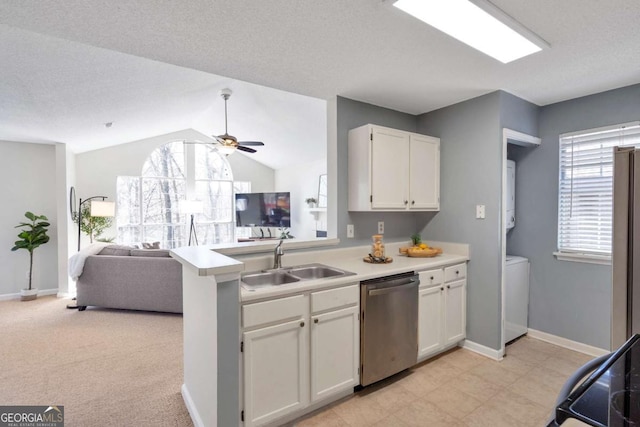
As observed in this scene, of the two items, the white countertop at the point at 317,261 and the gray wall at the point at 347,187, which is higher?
the gray wall at the point at 347,187

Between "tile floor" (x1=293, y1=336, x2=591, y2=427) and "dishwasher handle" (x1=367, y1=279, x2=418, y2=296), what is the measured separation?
75 centimetres

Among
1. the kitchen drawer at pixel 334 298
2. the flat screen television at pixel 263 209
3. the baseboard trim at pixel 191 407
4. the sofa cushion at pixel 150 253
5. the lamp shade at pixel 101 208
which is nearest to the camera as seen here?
the baseboard trim at pixel 191 407

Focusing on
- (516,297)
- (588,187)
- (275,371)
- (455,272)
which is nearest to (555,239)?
(588,187)

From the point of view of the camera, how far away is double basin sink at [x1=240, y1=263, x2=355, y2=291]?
216 centimetres

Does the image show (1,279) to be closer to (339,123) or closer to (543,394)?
(339,123)

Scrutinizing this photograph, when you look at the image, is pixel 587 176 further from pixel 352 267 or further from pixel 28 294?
pixel 28 294

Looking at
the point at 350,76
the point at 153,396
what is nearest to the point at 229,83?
the point at 350,76

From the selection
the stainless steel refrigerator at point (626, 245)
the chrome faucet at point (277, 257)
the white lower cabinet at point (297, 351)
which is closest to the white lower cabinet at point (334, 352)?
the white lower cabinet at point (297, 351)

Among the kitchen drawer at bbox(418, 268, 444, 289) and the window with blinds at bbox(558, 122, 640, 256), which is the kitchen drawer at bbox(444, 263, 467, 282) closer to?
the kitchen drawer at bbox(418, 268, 444, 289)

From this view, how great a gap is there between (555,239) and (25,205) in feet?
23.9

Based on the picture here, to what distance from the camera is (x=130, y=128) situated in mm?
5012

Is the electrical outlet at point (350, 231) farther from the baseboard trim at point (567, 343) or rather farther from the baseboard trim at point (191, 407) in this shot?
the baseboard trim at point (567, 343)

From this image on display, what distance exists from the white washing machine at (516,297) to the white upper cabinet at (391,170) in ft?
3.20

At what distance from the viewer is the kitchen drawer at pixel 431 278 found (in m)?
2.52
